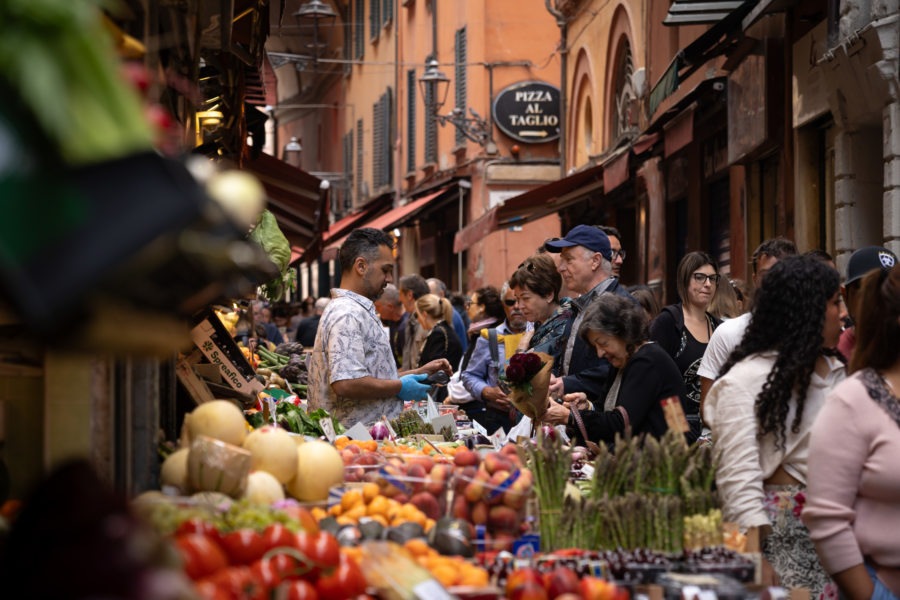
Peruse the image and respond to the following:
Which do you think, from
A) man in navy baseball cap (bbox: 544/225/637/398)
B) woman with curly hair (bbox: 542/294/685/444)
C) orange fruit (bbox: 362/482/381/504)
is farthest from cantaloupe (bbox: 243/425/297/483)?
man in navy baseball cap (bbox: 544/225/637/398)

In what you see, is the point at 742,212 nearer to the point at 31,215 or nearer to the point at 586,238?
the point at 586,238

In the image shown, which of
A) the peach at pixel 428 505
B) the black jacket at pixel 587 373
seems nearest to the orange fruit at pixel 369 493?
the peach at pixel 428 505

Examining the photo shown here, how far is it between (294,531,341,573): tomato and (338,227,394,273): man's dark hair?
3.87 m

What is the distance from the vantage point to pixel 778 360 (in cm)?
432

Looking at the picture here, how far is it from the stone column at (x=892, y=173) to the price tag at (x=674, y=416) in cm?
510

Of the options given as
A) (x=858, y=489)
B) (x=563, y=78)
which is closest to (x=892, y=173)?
(x=858, y=489)

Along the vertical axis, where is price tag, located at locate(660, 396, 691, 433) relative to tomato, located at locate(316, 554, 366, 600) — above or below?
above

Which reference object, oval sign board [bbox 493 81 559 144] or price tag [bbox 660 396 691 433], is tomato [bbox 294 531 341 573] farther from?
oval sign board [bbox 493 81 559 144]

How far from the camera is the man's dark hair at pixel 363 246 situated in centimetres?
669

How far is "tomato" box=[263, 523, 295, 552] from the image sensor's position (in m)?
2.89

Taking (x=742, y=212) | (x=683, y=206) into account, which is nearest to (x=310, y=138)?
(x=683, y=206)

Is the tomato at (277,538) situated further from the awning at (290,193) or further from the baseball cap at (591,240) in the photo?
the awning at (290,193)

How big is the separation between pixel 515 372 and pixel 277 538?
11.2ft

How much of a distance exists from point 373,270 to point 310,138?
43139 millimetres
